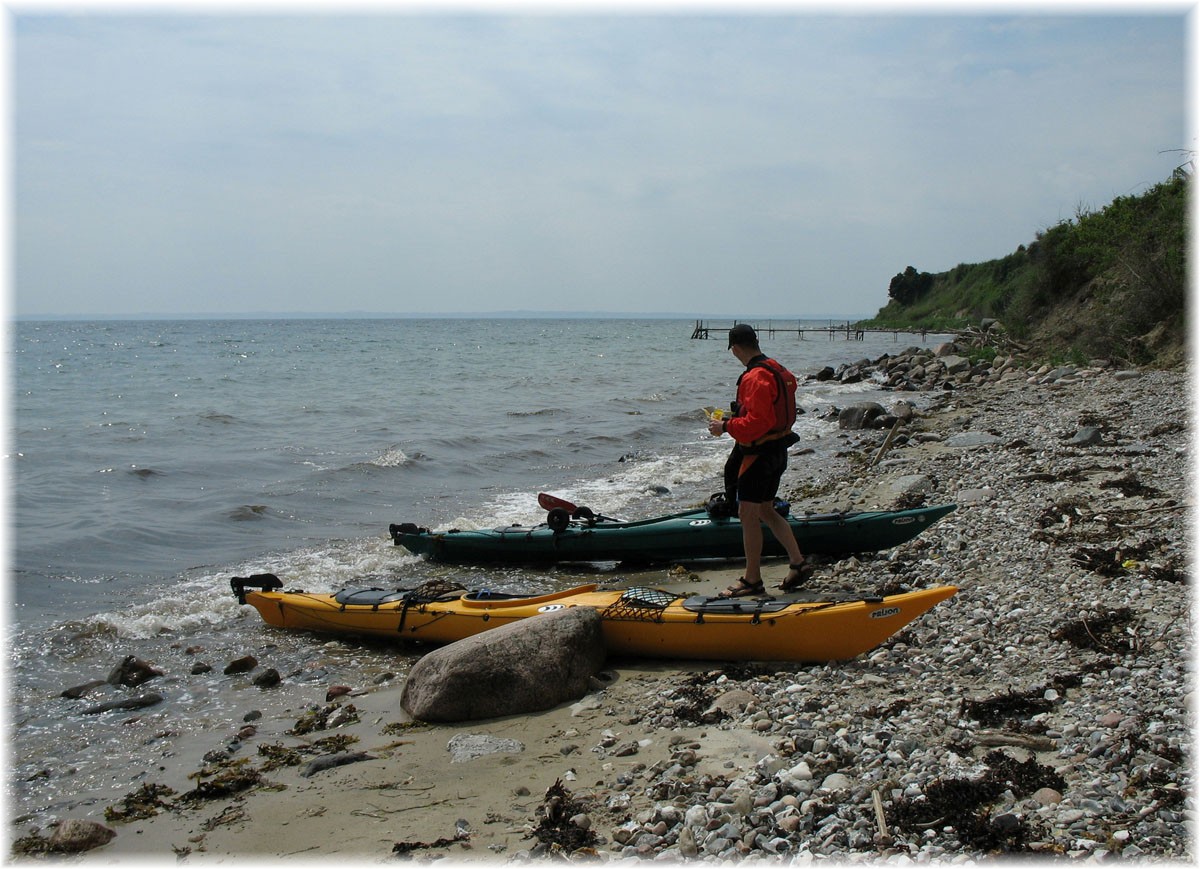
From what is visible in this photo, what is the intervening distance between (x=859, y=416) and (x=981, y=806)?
53.9 ft

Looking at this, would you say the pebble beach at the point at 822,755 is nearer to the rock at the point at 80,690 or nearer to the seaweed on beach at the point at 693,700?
the seaweed on beach at the point at 693,700

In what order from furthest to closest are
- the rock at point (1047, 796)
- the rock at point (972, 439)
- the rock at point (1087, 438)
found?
the rock at point (972, 439) < the rock at point (1087, 438) < the rock at point (1047, 796)

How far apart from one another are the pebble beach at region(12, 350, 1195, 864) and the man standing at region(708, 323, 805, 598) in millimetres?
1054

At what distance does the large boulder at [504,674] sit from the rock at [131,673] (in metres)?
2.31

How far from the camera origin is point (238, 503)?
42.8 ft

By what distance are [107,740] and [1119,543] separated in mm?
7310

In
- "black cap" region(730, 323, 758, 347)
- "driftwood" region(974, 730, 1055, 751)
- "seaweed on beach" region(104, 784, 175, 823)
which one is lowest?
"seaweed on beach" region(104, 784, 175, 823)

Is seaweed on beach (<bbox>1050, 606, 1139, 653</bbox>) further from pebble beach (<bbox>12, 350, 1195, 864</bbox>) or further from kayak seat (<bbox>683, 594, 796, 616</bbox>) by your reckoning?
kayak seat (<bbox>683, 594, 796, 616</bbox>)

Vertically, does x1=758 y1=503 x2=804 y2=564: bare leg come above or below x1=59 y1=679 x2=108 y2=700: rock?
above

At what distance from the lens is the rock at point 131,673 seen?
264 inches

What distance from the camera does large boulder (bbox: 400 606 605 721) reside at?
557 centimetres

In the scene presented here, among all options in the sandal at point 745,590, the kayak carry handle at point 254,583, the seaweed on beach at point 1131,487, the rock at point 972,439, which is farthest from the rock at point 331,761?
the rock at point 972,439

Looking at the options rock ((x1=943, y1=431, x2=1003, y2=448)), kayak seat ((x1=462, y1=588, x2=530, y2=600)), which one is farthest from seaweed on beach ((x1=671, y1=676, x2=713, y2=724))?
rock ((x1=943, y1=431, x2=1003, y2=448))

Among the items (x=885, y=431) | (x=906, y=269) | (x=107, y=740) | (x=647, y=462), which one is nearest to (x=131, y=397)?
(x=647, y=462)
